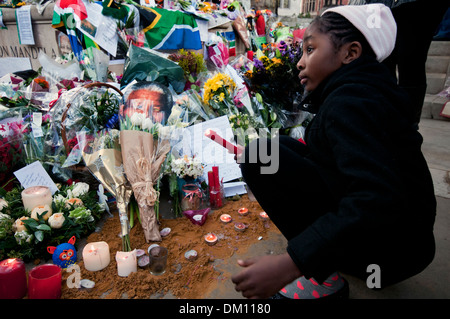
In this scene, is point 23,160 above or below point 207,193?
above

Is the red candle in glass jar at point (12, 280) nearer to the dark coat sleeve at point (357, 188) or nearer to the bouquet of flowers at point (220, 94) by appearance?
the dark coat sleeve at point (357, 188)

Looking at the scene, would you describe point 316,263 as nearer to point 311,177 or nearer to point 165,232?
point 311,177

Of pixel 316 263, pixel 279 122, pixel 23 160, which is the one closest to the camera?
pixel 316 263

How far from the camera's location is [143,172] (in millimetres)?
1939

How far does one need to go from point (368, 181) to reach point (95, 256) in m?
1.46

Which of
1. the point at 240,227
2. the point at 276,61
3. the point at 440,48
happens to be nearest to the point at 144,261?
the point at 240,227

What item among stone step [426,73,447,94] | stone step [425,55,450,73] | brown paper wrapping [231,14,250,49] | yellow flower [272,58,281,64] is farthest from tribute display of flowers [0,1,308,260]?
stone step [425,55,450,73]

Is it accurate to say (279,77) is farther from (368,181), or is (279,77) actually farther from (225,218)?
(368,181)

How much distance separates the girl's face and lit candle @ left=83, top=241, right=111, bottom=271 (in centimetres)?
139

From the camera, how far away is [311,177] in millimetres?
1264

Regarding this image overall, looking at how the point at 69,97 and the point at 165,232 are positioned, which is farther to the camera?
the point at 69,97

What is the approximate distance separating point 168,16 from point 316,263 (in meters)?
4.23

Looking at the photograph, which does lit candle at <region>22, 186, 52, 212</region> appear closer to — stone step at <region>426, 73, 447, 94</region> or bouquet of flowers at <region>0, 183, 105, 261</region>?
bouquet of flowers at <region>0, 183, 105, 261</region>

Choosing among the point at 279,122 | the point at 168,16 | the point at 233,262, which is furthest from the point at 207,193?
the point at 168,16
